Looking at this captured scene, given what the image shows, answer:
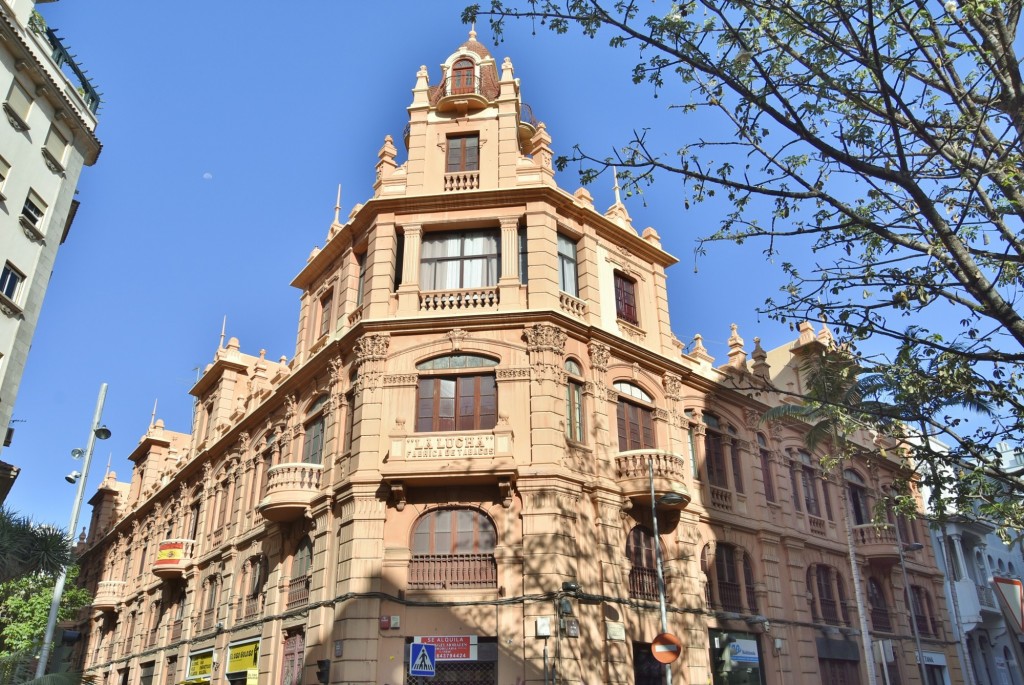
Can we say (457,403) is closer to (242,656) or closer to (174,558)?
(242,656)

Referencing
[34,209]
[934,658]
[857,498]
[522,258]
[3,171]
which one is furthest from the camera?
[857,498]

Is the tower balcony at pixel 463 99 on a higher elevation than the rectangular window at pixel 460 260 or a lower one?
higher

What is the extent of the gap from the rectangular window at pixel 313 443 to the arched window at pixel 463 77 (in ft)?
39.2

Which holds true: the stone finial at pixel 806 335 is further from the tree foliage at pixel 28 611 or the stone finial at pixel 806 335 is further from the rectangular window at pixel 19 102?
the tree foliage at pixel 28 611

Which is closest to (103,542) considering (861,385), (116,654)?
(116,654)

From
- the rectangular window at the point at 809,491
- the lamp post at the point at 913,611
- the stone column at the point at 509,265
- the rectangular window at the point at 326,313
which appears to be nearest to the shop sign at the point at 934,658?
the lamp post at the point at 913,611

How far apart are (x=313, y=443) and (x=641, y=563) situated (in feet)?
35.9

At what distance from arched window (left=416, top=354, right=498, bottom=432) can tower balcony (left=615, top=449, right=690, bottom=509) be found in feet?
13.4

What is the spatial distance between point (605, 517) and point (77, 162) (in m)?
19.0

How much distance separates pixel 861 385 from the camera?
2769 centimetres

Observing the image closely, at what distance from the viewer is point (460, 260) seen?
25.0 m

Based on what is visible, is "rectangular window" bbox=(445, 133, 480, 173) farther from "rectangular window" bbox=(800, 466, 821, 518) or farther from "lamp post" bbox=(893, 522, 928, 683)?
"lamp post" bbox=(893, 522, 928, 683)

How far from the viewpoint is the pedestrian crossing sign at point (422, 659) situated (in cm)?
1922

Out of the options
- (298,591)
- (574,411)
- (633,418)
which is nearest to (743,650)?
(633,418)
